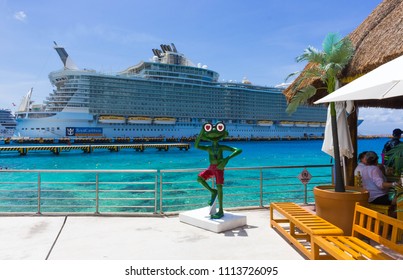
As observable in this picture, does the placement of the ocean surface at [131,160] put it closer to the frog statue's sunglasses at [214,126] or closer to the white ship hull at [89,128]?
the white ship hull at [89,128]

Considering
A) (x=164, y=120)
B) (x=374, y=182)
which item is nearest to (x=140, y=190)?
(x=374, y=182)

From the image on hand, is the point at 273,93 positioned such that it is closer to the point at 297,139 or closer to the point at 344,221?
the point at 297,139

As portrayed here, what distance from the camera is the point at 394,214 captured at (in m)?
3.87

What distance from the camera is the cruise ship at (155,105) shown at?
5638 cm

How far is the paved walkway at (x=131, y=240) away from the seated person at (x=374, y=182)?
4.09 feet

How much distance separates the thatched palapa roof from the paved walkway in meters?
2.34

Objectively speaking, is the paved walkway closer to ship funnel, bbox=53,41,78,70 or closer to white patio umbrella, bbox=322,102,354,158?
white patio umbrella, bbox=322,102,354,158

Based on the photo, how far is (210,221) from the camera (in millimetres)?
3902

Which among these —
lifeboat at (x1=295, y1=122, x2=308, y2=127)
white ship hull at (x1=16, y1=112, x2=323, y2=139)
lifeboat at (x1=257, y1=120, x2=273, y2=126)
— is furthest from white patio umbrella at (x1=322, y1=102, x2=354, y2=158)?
lifeboat at (x1=295, y1=122, x2=308, y2=127)

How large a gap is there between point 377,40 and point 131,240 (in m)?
3.87

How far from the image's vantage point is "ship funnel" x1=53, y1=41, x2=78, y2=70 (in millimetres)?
63469

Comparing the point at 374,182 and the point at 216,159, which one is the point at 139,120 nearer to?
the point at 216,159

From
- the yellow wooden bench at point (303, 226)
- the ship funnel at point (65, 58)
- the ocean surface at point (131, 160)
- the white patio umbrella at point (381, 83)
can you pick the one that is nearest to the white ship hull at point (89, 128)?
the ship funnel at point (65, 58)

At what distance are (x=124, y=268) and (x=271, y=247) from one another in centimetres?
149
